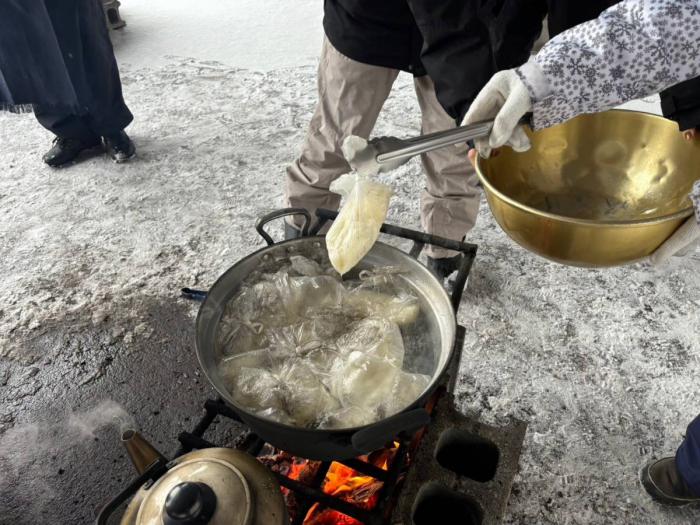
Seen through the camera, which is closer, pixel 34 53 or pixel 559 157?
pixel 559 157

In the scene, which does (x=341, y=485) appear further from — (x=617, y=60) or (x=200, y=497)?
(x=617, y=60)

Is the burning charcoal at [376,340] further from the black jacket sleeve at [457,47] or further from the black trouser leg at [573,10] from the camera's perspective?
the black trouser leg at [573,10]

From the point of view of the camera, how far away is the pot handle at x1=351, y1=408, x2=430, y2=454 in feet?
4.20

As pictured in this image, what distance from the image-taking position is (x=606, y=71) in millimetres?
1564

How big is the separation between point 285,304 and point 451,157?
60.3 inches

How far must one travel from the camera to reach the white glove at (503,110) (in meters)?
1.59

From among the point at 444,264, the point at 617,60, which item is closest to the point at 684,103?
the point at 617,60

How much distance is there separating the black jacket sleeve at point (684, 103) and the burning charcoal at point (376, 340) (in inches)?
46.0

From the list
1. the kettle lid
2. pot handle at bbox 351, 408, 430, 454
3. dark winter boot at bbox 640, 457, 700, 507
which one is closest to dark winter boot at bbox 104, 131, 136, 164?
the kettle lid

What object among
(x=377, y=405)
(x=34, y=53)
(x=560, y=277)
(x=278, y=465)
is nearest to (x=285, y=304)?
(x=377, y=405)

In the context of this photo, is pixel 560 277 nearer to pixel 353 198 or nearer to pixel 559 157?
pixel 559 157

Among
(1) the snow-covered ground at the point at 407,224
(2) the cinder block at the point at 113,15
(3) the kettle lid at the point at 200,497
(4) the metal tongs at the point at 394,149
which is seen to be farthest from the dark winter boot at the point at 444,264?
(2) the cinder block at the point at 113,15

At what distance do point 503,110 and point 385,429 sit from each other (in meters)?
1.03

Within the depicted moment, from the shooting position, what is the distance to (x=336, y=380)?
1.59m
